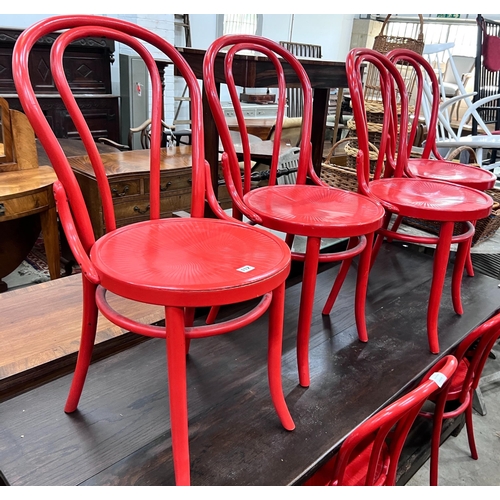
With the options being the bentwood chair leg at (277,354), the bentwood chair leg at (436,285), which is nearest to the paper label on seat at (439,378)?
the bentwood chair leg at (277,354)

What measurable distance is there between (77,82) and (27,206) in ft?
9.02

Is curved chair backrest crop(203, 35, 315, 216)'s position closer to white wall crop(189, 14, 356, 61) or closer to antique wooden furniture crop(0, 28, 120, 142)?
antique wooden furniture crop(0, 28, 120, 142)

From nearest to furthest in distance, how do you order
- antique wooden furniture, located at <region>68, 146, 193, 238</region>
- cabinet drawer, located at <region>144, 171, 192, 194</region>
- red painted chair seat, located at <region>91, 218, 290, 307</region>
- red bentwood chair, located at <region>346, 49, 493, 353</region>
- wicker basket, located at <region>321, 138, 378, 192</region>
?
1. red painted chair seat, located at <region>91, 218, 290, 307</region>
2. red bentwood chair, located at <region>346, 49, 493, 353</region>
3. wicker basket, located at <region>321, 138, 378, 192</region>
4. antique wooden furniture, located at <region>68, 146, 193, 238</region>
5. cabinet drawer, located at <region>144, 171, 192, 194</region>

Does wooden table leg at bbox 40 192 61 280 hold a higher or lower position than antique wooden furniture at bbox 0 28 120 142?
lower

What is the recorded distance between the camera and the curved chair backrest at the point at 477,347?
4.14ft

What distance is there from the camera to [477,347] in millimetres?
1368

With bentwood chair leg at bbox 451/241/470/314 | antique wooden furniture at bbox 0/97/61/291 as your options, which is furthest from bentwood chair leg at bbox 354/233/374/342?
antique wooden furniture at bbox 0/97/61/291

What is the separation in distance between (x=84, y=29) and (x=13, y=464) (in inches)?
37.3

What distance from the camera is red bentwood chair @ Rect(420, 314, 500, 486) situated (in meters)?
1.26

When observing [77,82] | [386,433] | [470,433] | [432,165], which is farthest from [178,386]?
Result: [77,82]

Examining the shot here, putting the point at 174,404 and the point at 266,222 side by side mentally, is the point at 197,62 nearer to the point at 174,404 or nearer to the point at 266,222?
the point at 266,222

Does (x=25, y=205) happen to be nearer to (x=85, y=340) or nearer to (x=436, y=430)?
(x=85, y=340)

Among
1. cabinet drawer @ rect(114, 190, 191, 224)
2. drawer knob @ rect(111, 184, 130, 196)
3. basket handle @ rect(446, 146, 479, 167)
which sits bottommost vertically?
cabinet drawer @ rect(114, 190, 191, 224)
